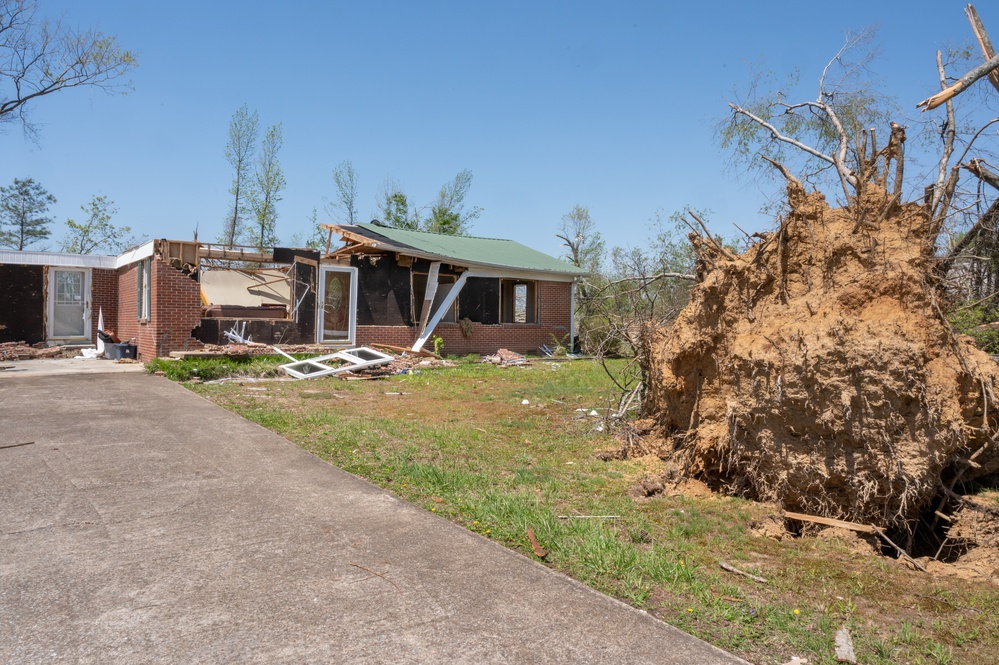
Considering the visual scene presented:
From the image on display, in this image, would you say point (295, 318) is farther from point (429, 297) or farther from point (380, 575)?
point (380, 575)

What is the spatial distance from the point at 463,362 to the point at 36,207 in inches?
1587

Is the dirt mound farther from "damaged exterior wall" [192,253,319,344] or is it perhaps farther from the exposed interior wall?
the exposed interior wall

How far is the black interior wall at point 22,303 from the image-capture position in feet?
59.8

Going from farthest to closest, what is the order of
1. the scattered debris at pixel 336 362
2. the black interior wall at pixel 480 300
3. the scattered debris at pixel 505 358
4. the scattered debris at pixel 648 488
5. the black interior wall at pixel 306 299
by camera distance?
the black interior wall at pixel 480 300, the scattered debris at pixel 505 358, the black interior wall at pixel 306 299, the scattered debris at pixel 336 362, the scattered debris at pixel 648 488

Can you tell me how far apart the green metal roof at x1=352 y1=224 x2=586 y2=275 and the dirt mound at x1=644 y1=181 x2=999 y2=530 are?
46.0ft

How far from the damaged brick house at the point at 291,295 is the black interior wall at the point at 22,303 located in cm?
3

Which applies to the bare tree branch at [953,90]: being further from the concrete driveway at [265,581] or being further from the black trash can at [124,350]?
the black trash can at [124,350]

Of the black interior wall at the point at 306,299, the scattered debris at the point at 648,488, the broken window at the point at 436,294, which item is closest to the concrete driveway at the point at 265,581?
the scattered debris at the point at 648,488

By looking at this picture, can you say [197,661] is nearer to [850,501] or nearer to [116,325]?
[850,501]

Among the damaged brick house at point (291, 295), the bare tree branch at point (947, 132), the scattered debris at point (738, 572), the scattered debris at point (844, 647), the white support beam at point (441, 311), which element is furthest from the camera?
the white support beam at point (441, 311)

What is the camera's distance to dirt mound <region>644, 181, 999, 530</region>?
16.7 feet

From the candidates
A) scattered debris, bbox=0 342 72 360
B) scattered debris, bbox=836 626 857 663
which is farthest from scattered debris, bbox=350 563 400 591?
scattered debris, bbox=0 342 72 360

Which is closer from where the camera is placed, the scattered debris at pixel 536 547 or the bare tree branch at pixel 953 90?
the scattered debris at pixel 536 547

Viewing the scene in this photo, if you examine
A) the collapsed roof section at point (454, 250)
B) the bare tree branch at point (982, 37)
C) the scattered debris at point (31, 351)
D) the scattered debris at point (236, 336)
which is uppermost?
the bare tree branch at point (982, 37)
